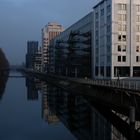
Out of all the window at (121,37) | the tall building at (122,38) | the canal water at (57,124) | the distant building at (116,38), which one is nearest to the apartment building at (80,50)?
the distant building at (116,38)

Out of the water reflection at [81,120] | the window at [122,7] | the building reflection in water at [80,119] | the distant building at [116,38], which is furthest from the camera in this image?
the window at [122,7]

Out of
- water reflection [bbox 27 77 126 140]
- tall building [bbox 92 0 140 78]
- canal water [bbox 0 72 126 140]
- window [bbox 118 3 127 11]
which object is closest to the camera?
water reflection [bbox 27 77 126 140]

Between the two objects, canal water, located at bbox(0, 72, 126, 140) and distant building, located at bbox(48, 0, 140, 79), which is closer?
canal water, located at bbox(0, 72, 126, 140)

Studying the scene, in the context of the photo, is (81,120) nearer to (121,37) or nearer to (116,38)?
(116,38)

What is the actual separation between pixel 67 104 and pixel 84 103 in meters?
4.84

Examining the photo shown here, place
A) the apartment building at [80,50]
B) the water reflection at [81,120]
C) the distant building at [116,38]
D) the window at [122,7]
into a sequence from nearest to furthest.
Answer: the water reflection at [81,120] < the distant building at [116,38] < the window at [122,7] < the apartment building at [80,50]

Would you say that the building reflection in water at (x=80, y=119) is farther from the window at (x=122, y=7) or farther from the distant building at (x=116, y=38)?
the window at (x=122, y=7)

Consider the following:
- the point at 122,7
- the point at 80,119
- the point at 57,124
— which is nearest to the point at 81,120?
the point at 80,119

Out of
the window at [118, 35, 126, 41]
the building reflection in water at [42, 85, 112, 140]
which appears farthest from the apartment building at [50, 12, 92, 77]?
the building reflection in water at [42, 85, 112, 140]

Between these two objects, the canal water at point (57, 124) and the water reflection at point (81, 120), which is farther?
the canal water at point (57, 124)

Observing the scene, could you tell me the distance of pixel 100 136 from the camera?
44.3m

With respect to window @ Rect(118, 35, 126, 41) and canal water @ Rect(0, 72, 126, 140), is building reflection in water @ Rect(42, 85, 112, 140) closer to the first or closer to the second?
canal water @ Rect(0, 72, 126, 140)

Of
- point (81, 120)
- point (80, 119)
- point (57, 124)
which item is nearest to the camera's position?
point (57, 124)

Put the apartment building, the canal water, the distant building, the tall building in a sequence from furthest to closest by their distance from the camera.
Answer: the apartment building → the distant building → the tall building → the canal water
